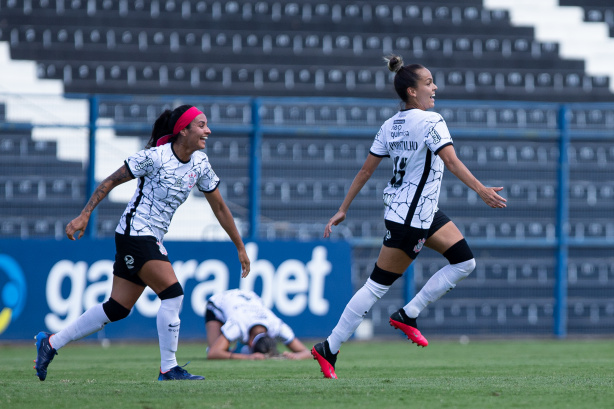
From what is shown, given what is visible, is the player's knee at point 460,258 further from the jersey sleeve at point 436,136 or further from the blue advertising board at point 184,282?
the blue advertising board at point 184,282

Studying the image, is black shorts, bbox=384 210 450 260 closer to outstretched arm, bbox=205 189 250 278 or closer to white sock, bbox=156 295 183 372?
outstretched arm, bbox=205 189 250 278

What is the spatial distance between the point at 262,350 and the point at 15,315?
3597 millimetres

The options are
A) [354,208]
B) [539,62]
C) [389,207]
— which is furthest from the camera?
[539,62]

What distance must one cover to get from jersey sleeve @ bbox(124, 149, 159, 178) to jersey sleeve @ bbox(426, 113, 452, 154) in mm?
1622

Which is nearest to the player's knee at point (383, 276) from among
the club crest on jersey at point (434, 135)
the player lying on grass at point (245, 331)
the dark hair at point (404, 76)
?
the club crest on jersey at point (434, 135)

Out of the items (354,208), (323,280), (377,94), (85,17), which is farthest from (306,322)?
(85,17)

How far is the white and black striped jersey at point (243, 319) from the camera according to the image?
26.3ft

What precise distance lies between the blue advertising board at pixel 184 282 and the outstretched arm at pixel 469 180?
567 cm

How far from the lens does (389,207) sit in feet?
17.3

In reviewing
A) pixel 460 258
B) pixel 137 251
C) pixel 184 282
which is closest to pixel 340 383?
pixel 460 258

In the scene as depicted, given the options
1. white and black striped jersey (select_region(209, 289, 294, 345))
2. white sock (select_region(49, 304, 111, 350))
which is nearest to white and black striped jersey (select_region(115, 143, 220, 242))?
white sock (select_region(49, 304, 111, 350))

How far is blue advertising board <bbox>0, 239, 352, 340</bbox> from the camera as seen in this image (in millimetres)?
10148

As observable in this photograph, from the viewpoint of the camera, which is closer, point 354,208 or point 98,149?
point 98,149

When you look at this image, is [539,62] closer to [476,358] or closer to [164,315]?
[476,358]
